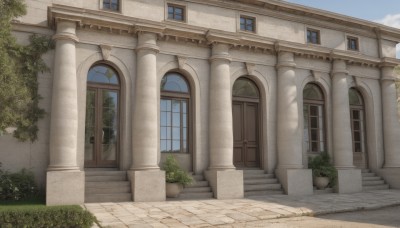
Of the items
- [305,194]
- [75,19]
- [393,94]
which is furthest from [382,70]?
[75,19]

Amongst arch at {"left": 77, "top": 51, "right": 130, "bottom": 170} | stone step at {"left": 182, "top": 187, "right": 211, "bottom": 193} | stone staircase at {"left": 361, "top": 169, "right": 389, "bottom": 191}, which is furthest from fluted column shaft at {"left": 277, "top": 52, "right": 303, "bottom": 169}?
arch at {"left": 77, "top": 51, "right": 130, "bottom": 170}

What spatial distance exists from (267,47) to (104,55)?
6936mm

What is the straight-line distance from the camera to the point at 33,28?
13477 millimetres

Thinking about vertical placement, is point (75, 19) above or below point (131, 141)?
above

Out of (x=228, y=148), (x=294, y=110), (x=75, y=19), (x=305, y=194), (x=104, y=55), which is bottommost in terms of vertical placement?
(x=305, y=194)

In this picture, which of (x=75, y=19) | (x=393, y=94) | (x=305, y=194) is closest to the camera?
(x=75, y=19)

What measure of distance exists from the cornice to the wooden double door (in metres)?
2.50

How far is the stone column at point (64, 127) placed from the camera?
39.7 feet

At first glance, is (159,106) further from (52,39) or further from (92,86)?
(52,39)

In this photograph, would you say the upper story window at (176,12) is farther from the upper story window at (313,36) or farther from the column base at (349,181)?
the column base at (349,181)

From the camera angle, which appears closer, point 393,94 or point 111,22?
point 111,22

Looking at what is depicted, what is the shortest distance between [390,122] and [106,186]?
14296 mm

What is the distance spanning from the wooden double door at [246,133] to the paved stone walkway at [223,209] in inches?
92.3

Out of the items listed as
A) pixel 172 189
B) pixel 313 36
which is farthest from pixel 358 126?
pixel 172 189
